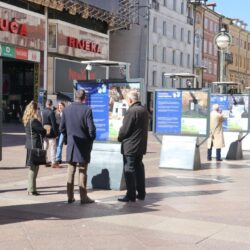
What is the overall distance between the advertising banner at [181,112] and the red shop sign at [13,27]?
19994mm

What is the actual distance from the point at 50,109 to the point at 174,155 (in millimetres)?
3337

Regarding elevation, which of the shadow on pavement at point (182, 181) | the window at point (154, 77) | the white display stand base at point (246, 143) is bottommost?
the shadow on pavement at point (182, 181)

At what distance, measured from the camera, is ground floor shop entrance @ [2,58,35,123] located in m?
43.5

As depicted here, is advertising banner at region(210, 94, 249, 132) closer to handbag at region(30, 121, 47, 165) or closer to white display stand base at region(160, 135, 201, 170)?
white display stand base at region(160, 135, 201, 170)

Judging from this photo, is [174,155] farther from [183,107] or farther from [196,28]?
[196,28]

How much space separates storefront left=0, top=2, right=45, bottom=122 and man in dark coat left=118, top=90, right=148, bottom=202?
22.8m

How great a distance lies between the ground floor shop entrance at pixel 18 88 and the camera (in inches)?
1714

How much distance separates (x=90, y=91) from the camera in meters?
10.9

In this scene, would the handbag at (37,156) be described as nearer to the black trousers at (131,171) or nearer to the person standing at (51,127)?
the black trousers at (131,171)

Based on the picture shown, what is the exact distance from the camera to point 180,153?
46.7 feet

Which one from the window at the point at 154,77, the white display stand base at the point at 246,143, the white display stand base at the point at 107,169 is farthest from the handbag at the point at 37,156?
the window at the point at 154,77

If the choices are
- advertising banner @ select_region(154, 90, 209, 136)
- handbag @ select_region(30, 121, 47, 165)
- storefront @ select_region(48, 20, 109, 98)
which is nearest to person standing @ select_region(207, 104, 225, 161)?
advertising banner @ select_region(154, 90, 209, 136)

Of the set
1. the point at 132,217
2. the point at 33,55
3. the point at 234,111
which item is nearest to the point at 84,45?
the point at 33,55

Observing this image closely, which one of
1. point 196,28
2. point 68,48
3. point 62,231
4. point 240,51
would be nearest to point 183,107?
point 62,231
